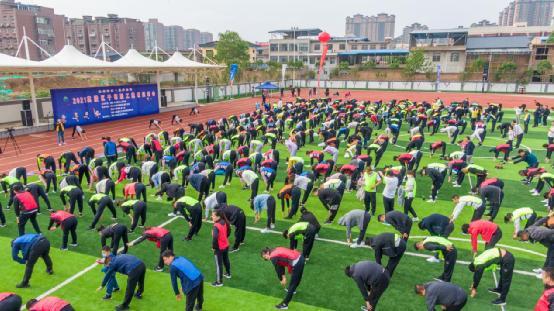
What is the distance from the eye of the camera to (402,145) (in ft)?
70.1

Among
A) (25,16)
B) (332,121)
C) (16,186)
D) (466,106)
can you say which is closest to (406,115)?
(466,106)

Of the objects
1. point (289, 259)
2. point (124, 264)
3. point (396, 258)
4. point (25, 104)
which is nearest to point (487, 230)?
point (396, 258)

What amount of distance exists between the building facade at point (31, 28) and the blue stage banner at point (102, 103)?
69.2 meters

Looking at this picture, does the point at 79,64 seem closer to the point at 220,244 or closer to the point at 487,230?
the point at 220,244

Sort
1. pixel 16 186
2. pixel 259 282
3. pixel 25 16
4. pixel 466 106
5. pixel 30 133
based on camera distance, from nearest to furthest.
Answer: pixel 259 282, pixel 16 186, pixel 30 133, pixel 466 106, pixel 25 16

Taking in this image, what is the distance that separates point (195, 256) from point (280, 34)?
91.8 meters

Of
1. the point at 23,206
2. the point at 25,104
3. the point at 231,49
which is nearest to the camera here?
the point at 23,206

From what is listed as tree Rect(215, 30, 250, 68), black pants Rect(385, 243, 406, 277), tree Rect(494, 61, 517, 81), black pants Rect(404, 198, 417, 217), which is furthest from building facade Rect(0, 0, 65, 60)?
black pants Rect(385, 243, 406, 277)

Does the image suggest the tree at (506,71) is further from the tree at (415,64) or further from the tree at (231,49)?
the tree at (231,49)

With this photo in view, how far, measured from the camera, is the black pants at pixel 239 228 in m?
9.20

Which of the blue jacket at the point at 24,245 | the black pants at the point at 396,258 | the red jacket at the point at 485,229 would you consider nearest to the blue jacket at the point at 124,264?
the blue jacket at the point at 24,245

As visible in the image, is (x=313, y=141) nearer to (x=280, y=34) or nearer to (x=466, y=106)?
(x=466, y=106)

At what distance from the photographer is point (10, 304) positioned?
19.0ft

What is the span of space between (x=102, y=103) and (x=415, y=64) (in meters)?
51.1
